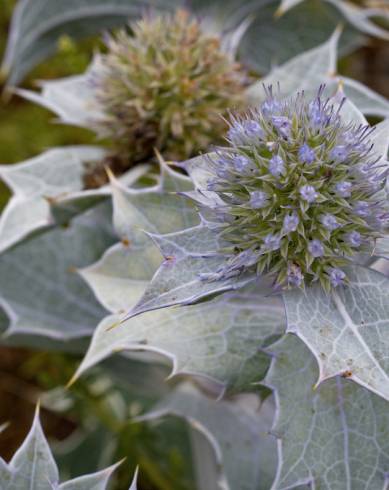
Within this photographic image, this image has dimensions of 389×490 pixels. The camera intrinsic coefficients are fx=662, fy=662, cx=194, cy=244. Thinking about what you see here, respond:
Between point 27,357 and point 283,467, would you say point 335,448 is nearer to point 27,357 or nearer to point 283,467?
point 283,467

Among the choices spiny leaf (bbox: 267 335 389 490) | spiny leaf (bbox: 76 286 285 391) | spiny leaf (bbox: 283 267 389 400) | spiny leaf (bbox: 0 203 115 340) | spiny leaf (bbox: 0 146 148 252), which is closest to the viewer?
spiny leaf (bbox: 283 267 389 400)

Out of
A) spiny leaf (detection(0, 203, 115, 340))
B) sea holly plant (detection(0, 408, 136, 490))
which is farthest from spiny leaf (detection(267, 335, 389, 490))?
spiny leaf (detection(0, 203, 115, 340))

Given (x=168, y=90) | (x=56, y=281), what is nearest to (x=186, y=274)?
(x=168, y=90)

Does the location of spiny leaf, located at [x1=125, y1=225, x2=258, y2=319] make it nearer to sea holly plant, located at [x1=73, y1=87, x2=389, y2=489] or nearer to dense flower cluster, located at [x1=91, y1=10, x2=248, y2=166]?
sea holly plant, located at [x1=73, y1=87, x2=389, y2=489]

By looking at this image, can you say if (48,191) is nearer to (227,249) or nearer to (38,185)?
(38,185)

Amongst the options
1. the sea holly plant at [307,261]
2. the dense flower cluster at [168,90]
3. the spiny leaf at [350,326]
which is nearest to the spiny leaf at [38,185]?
the dense flower cluster at [168,90]
